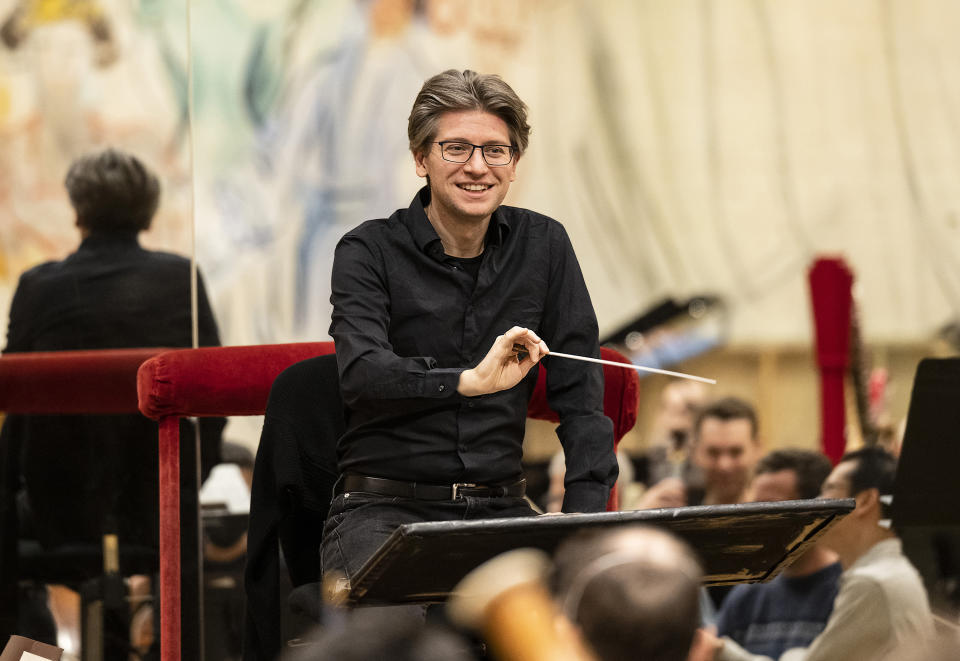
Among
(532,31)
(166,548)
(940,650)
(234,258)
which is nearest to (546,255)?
(166,548)

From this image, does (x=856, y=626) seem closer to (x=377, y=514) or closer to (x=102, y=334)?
(x=377, y=514)

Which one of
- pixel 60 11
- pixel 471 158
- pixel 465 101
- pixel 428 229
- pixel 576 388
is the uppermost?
pixel 60 11

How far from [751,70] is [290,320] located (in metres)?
3.67

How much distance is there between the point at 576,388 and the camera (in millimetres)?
2342

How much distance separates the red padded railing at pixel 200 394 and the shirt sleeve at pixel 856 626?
97 centimetres

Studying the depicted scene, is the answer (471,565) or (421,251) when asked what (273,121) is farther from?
(471,565)

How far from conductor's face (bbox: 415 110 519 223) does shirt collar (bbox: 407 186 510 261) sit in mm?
84

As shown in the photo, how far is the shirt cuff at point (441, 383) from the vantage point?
2129 millimetres

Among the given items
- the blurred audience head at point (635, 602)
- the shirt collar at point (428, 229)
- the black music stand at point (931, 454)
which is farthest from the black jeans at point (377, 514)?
the black music stand at point (931, 454)

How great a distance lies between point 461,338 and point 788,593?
1820 mm

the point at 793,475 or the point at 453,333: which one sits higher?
the point at 453,333

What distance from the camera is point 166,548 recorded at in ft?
8.59

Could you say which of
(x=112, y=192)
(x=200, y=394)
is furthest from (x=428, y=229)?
(x=112, y=192)

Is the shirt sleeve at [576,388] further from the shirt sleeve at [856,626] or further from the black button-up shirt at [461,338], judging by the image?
the shirt sleeve at [856,626]
